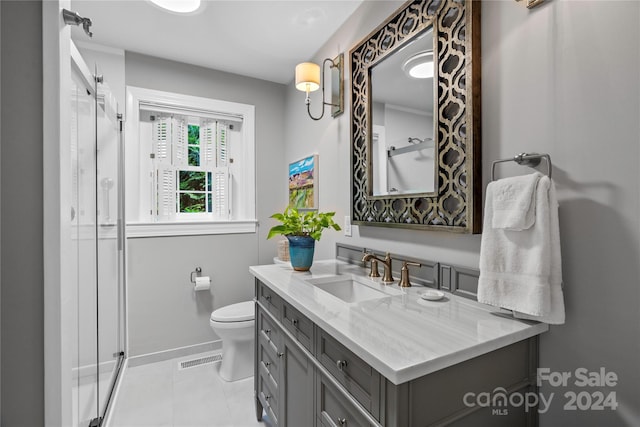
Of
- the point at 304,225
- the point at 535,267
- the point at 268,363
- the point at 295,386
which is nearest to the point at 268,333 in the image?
the point at 268,363

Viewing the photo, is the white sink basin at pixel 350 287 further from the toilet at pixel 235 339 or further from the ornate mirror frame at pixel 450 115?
the toilet at pixel 235 339

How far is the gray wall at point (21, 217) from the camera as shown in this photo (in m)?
0.83

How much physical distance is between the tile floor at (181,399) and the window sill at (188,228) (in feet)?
3.45

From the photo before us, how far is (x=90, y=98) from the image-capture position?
1477 millimetres

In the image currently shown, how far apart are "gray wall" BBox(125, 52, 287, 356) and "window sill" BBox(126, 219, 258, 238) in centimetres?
5

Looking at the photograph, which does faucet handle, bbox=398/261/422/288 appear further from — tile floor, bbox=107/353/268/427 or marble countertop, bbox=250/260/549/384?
tile floor, bbox=107/353/268/427

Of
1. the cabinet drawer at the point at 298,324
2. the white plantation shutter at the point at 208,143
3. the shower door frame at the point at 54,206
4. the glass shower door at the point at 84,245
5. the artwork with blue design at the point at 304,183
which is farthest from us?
the white plantation shutter at the point at 208,143

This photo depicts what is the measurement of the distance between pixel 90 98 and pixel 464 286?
1917mm

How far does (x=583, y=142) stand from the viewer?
0.89 metres

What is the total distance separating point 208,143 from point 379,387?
2.60 meters

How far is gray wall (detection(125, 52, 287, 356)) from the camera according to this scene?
2439 mm

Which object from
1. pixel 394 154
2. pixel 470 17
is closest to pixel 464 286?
pixel 394 154

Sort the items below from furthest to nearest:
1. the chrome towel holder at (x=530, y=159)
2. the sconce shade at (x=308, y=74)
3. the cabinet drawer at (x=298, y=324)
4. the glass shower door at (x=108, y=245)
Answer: the sconce shade at (x=308, y=74) < the glass shower door at (x=108, y=245) < the cabinet drawer at (x=298, y=324) < the chrome towel holder at (x=530, y=159)

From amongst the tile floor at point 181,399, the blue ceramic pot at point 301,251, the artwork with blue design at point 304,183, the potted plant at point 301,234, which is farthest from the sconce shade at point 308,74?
the tile floor at point 181,399
